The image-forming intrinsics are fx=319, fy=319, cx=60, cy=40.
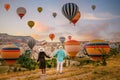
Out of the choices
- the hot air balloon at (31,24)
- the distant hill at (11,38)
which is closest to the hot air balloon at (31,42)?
the distant hill at (11,38)

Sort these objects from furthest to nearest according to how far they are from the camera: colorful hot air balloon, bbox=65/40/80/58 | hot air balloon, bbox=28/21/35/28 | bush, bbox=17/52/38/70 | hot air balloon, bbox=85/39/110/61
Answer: hot air balloon, bbox=28/21/35/28
colorful hot air balloon, bbox=65/40/80/58
bush, bbox=17/52/38/70
hot air balloon, bbox=85/39/110/61

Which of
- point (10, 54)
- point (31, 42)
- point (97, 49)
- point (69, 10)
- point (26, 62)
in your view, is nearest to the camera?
point (97, 49)

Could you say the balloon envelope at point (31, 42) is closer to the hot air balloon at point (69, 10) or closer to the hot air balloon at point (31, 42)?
the hot air balloon at point (31, 42)

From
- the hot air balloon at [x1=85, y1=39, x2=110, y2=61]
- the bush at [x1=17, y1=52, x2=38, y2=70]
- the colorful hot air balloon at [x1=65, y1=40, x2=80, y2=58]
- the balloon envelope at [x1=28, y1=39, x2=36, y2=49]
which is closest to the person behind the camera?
the hot air balloon at [x1=85, y1=39, x2=110, y2=61]

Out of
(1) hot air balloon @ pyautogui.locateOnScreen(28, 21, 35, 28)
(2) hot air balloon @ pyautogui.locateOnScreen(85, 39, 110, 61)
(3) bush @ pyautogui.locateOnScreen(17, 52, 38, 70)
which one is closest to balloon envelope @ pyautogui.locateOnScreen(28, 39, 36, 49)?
(1) hot air balloon @ pyautogui.locateOnScreen(28, 21, 35, 28)

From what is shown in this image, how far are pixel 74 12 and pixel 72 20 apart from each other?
4.93 ft

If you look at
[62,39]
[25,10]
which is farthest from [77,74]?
[62,39]

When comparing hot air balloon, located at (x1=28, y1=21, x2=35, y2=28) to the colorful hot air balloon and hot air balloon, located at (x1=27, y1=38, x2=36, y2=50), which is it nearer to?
hot air balloon, located at (x1=27, y1=38, x2=36, y2=50)

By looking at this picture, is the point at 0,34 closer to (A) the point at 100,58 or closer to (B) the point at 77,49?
(B) the point at 77,49

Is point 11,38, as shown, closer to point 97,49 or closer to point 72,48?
point 72,48

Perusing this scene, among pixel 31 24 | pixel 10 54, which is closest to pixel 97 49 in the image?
pixel 10 54

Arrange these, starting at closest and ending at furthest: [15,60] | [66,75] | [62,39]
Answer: [66,75]
[15,60]
[62,39]

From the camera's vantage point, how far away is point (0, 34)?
76.6 feet

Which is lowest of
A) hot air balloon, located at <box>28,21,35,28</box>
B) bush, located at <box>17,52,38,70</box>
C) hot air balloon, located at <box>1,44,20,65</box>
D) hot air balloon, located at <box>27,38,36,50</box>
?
bush, located at <box>17,52,38,70</box>
